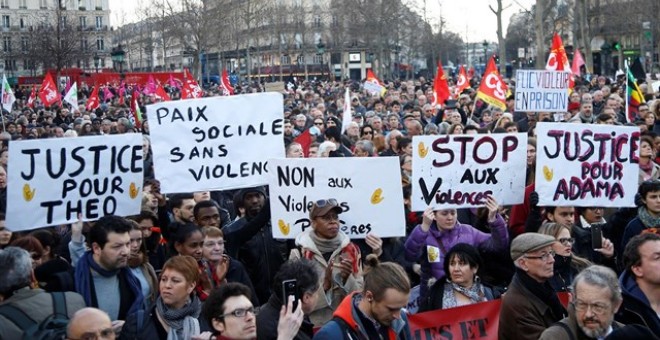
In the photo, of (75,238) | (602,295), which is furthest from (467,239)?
(75,238)

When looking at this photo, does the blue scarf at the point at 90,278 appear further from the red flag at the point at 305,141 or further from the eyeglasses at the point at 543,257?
the red flag at the point at 305,141

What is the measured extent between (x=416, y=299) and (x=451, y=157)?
1.35m

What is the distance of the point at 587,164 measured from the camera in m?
7.86

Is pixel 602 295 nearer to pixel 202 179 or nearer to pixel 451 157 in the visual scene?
pixel 451 157

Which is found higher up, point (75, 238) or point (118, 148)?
point (118, 148)

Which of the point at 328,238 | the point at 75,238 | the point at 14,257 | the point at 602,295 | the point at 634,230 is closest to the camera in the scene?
the point at 602,295

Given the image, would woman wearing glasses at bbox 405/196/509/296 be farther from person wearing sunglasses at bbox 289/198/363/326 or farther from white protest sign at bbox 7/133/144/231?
white protest sign at bbox 7/133/144/231

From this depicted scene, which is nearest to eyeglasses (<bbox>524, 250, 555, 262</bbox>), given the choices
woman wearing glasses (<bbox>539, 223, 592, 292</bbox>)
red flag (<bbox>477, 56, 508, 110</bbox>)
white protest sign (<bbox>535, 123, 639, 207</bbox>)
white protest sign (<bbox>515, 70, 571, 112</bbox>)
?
woman wearing glasses (<bbox>539, 223, 592, 292</bbox>)

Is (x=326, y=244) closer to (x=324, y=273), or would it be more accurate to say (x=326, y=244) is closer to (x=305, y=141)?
(x=324, y=273)

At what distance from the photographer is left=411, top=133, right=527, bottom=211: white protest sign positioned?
7.46m

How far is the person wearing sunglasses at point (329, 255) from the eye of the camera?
6184mm

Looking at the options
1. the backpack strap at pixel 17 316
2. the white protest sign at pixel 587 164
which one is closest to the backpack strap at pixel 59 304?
the backpack strap at pixel 17 316

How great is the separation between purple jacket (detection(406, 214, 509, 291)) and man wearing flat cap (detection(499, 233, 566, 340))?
4.07ft

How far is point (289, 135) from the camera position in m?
16.3
